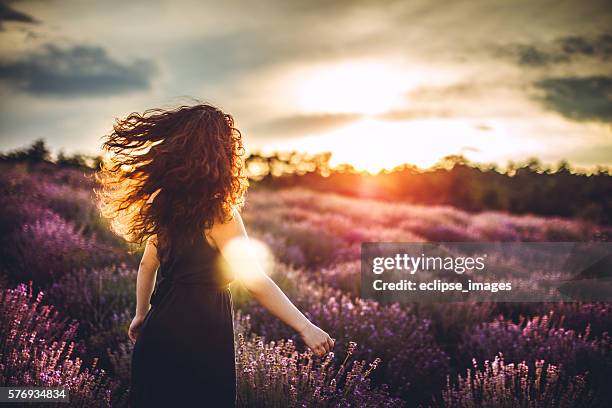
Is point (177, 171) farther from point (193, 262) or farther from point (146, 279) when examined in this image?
point (146, 279)

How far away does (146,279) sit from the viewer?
207 centimetres

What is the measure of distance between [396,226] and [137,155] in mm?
7963

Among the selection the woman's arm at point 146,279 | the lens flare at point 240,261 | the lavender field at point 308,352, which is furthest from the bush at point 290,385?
the lens flare at point 240,261

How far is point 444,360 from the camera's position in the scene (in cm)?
335

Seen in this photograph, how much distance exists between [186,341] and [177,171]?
668 mm

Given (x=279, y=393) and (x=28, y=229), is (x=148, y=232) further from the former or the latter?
(x=28, y=229)

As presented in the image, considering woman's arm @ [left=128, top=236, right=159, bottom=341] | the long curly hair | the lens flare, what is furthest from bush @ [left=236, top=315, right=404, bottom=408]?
the long curly hair

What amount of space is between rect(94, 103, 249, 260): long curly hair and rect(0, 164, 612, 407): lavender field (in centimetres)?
69

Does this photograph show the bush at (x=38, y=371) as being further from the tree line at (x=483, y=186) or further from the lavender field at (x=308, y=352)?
the tree line at (x=483, y=186)

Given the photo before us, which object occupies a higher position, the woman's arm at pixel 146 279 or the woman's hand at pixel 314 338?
the woman's arm at pixel 146 279

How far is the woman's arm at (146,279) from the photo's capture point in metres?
2.05

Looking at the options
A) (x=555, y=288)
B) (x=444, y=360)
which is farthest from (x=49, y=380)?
(x=555, y=288)

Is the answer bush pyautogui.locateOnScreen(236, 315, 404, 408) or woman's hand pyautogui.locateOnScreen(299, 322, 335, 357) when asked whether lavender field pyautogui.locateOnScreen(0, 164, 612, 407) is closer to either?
bush pyautogui.locateOnScreen(236, 315, 404, 408)

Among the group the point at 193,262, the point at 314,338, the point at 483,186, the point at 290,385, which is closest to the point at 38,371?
the point at 193,262
